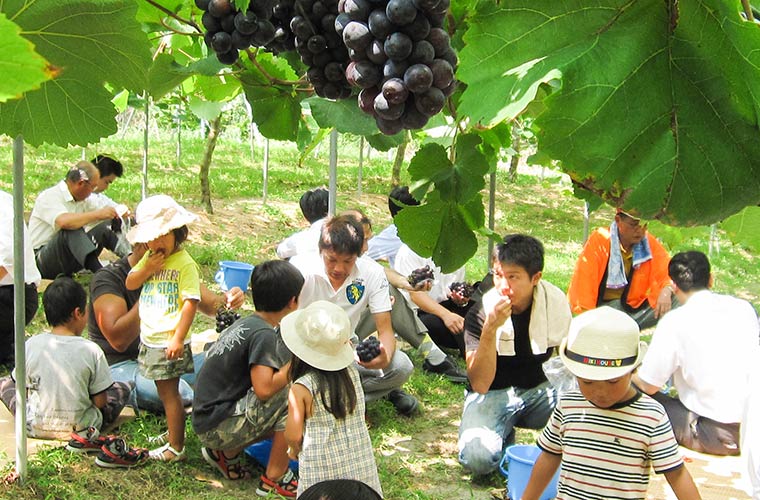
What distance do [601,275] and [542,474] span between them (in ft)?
8.40

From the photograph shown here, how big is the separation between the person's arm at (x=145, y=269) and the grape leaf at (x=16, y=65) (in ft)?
12.0

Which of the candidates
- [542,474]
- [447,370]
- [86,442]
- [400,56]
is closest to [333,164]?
[542,474]

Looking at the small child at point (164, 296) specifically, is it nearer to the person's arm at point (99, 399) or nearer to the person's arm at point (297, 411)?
the person's arm at point (99, 399)

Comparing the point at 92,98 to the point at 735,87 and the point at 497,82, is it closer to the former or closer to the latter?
the point at 497,82

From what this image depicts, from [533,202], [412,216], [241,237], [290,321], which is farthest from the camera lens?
[533,202]

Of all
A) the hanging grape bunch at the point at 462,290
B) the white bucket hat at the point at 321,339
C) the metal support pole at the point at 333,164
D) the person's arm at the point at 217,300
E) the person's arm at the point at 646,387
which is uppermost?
the metal support pole at the point at 333,164

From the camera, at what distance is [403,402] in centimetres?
512

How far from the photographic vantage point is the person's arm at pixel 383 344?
14.6 ft

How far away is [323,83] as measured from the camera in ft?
3.71

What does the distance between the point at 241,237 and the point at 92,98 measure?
8514 mm

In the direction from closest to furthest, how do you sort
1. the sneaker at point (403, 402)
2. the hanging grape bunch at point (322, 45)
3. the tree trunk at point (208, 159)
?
1. the hanging grape bunch at point (322, 45)
2. the sneaker at point (403, 402)
3. the tree trunk at point (208, 159)

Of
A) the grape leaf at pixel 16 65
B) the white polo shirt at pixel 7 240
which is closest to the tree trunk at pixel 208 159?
the white polo shirt at pixel 7 240

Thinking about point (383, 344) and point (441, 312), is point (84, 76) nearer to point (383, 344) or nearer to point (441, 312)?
point (383, 344)

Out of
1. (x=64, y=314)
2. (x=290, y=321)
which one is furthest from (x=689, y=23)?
(x=64, y=314)
